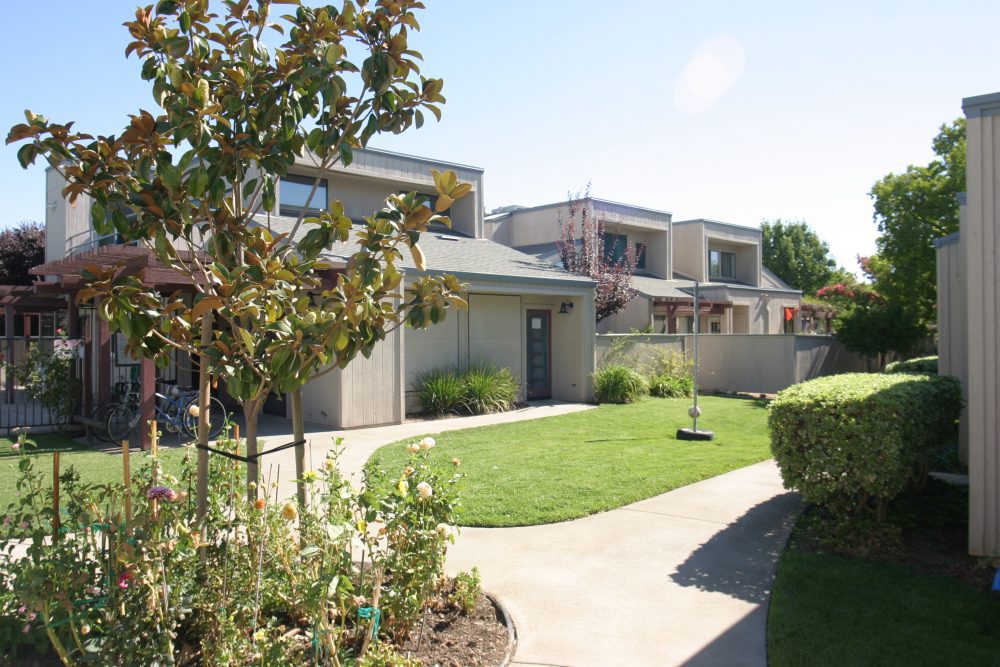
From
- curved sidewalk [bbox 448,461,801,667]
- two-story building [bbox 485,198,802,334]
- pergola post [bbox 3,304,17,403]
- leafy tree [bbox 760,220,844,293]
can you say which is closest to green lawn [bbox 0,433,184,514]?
pergola post [bbox 3,304,17,403]

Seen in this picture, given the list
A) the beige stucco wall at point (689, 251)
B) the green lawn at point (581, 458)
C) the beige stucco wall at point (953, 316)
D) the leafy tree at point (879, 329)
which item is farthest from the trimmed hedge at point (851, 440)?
the beige stucco wall at point (689, 251)

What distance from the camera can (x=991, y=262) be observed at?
18.1 ft

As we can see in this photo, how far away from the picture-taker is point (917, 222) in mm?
21328

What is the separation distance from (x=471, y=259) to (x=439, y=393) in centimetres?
364

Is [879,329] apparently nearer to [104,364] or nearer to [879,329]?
[879,329]

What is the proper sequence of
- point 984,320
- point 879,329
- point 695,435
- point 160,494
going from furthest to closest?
point 879,329
point 695,435
point 984,320
point 160,494

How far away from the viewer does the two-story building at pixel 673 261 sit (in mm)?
25000

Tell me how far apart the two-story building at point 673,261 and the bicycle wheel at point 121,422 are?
14.6m

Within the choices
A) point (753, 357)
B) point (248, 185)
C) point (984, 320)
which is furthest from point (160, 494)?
point (753, 357)

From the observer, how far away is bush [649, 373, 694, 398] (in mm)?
18922

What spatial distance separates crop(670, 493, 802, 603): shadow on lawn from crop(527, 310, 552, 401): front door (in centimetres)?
1086

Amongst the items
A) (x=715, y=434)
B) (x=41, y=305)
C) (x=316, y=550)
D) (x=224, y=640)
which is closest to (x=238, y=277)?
(x=316, y=550)

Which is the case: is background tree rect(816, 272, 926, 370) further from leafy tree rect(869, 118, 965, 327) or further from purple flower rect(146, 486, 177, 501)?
purple flower rect(146, 486, 177, 501)

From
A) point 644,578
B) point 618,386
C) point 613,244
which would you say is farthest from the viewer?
point 613,244
